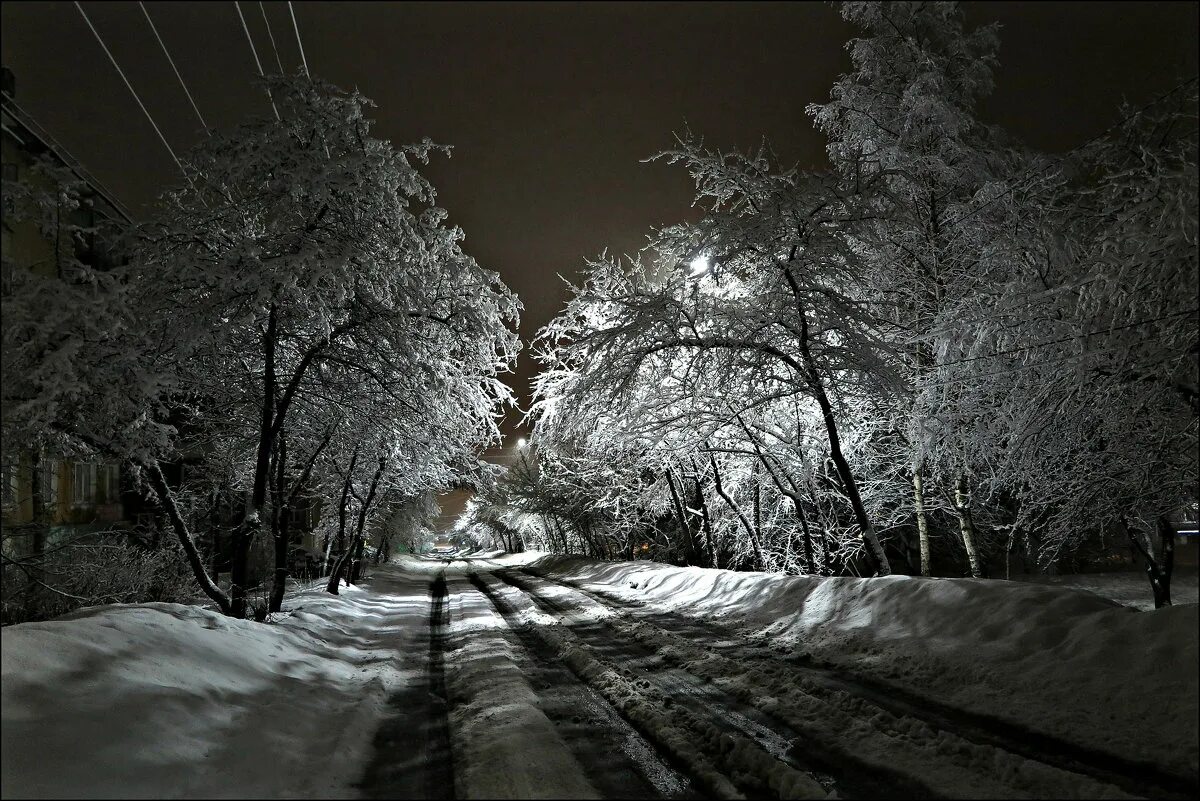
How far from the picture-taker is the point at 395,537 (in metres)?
44.2

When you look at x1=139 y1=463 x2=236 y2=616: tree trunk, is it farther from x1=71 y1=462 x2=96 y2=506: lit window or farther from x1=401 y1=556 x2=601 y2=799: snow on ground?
x1=71 y1=462 x2=96 y2=506: lit window

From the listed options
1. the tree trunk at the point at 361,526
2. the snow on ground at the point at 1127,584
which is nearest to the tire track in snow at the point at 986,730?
the tree trunk at the point at 361,526

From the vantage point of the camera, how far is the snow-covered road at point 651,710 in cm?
405

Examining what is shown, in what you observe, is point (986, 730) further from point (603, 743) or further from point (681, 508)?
point (681, 508)

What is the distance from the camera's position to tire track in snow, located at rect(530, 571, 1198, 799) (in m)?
3.86

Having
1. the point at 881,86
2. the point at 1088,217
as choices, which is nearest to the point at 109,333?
the point at 1088,217

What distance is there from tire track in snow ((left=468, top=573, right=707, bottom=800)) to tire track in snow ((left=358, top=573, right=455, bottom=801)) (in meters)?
0.97

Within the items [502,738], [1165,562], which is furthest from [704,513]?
[502,738]

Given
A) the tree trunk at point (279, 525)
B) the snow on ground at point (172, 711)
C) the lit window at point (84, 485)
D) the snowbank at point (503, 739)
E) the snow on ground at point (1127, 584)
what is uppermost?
the lit window at point (84, 485)

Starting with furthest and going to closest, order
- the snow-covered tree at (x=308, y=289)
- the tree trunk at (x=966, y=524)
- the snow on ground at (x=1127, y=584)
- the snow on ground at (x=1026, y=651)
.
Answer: the snow on ground at (x=1127, y=584) < the tree trunk at (x=966, y=524) < the snow-covered tree at (x=308, y=289) < the snow on ground at (x=1026, y=651)

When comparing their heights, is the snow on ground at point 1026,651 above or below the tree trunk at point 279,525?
below

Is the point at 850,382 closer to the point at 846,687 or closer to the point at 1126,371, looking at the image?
the point at 1126,371

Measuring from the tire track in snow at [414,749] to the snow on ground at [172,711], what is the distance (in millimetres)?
149

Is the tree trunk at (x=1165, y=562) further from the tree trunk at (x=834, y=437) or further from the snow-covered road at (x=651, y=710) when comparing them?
the snow-covered road at (x=651, y=710)
